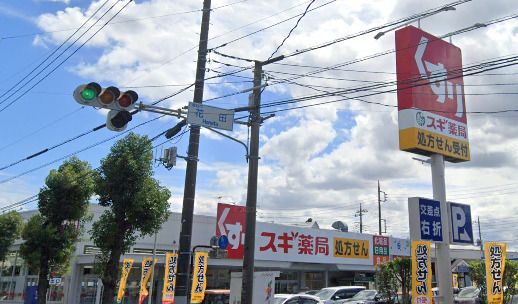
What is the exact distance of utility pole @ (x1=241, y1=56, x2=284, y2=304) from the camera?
1347cm

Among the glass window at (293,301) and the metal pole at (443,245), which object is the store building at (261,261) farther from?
the metal pole at (443,245)

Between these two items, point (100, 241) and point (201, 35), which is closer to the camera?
point (201, 35)

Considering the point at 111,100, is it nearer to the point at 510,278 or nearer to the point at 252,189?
the point at 252,189

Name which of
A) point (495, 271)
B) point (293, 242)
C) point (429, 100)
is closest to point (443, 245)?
point (495, 271)

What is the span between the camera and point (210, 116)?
12.8m

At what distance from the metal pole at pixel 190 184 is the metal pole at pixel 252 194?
1.56m

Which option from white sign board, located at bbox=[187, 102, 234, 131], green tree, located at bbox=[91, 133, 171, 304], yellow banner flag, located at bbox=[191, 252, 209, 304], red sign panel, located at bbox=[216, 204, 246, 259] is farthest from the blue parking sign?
red sign panel, located at bbox=[216, 204, 246, 259]

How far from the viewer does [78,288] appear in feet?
95.8

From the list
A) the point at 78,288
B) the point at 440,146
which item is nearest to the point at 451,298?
the point at 440,146

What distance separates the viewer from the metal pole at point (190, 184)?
40.6 feet

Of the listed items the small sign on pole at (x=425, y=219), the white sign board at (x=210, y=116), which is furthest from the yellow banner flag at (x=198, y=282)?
the white sign board at (x=210, y=116)

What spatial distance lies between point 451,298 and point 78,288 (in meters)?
21.5

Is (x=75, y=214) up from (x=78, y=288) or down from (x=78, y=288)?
up

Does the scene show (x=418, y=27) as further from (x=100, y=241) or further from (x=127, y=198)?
(x=100, y=241)
